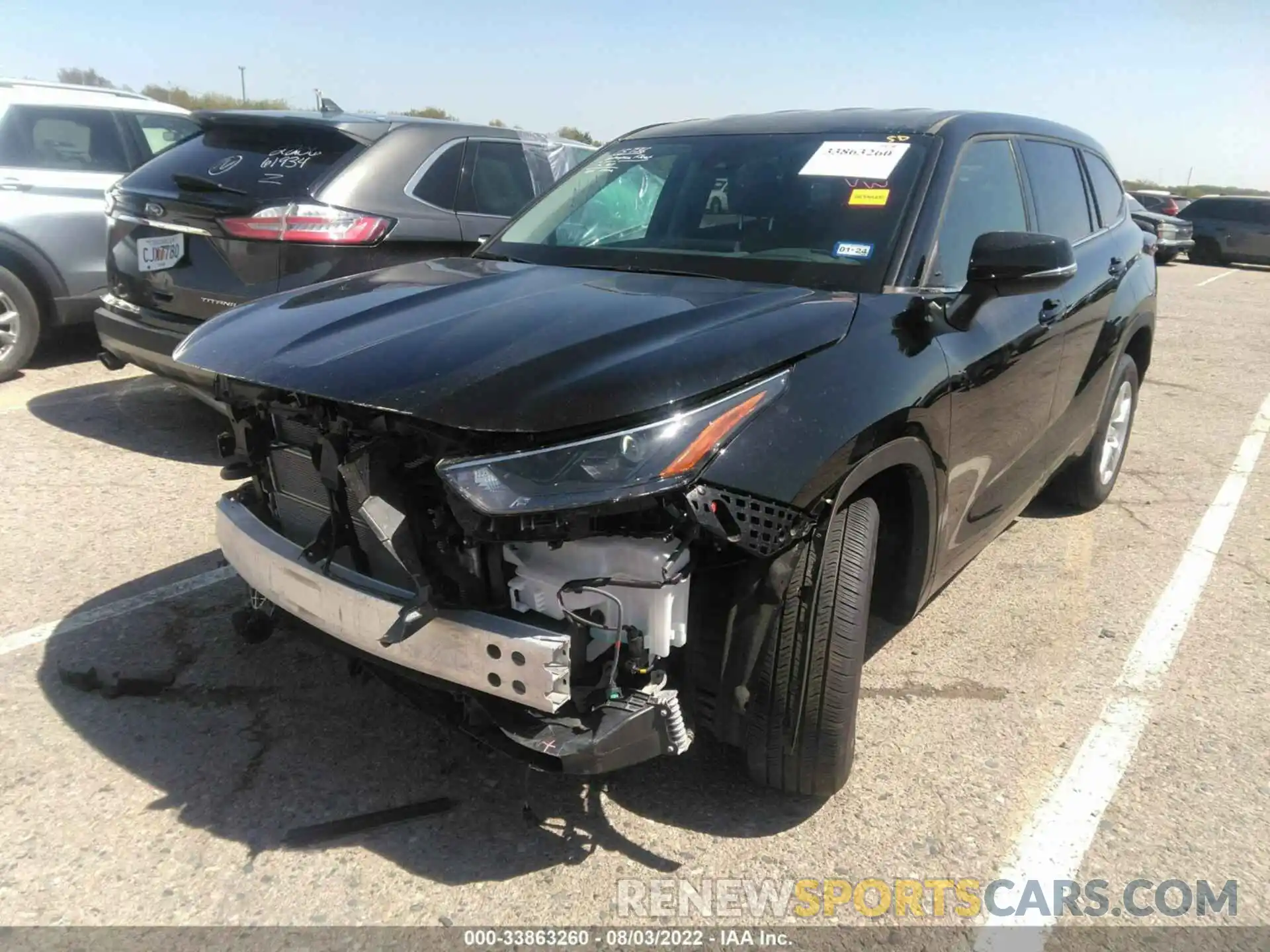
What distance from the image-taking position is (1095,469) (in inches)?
191

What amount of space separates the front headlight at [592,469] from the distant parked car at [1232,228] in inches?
1003

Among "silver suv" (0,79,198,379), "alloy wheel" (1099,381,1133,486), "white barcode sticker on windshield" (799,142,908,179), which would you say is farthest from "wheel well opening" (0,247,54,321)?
"alloy wheel" (1099,381,1133,486)

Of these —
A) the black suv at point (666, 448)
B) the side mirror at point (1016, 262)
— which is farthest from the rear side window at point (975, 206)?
the side mirror at point (1016, 262)

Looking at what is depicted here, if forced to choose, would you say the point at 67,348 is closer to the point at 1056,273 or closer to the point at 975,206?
the point at 975,206

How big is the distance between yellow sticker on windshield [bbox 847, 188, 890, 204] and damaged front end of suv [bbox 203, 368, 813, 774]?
105cm

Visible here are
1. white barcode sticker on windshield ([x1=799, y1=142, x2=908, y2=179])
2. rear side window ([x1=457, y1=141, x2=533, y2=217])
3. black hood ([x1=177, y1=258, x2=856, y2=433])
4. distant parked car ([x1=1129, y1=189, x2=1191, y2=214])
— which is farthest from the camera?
distant parked car ([x1=1129, y1=189, x2=1191, y2=214])

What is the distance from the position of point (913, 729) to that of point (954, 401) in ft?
3.44

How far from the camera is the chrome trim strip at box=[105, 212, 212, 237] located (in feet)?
16.0

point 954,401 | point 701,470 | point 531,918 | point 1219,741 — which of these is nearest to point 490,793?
point 531,918

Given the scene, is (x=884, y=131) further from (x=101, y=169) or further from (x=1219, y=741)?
(x=101, y=169)

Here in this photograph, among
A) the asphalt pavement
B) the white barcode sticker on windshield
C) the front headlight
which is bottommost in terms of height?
the asphalt pavement

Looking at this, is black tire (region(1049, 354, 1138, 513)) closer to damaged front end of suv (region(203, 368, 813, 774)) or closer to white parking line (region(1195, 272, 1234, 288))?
damaged front end of suv (region(203, 368, 813, 774))

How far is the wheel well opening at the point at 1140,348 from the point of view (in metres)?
4.95

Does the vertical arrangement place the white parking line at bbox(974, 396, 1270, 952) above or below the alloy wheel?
below
